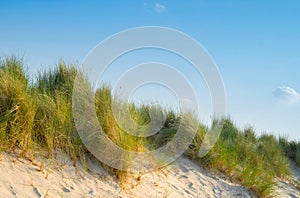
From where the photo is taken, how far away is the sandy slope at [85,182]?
440cm

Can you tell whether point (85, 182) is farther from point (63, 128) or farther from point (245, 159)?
point (245, 159)

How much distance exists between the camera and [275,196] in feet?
24.6

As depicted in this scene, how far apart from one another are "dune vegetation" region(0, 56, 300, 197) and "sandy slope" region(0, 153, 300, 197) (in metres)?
0.16

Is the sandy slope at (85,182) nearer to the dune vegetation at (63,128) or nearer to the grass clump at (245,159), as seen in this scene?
the dune vegetation at (63,128)

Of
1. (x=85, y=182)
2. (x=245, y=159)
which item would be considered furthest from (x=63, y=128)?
(x=245, y=159)

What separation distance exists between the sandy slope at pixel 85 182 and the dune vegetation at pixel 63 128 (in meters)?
0.16

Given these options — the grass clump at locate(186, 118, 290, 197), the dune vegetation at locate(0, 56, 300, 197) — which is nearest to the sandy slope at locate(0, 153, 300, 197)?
the dune vegetation at locate(0, 56, 300, 197)

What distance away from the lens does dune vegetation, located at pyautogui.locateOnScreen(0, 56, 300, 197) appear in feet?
15.9

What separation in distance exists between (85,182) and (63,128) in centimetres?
85

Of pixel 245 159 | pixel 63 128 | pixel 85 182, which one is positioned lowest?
pixel 85 182

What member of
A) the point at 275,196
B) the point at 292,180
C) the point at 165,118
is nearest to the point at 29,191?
the point at 165,118

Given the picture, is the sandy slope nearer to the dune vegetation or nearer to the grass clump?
the dune vegetation

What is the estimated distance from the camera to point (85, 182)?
196 inches

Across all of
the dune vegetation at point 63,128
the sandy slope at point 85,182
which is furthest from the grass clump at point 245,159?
the sandy slope at point 85,182
